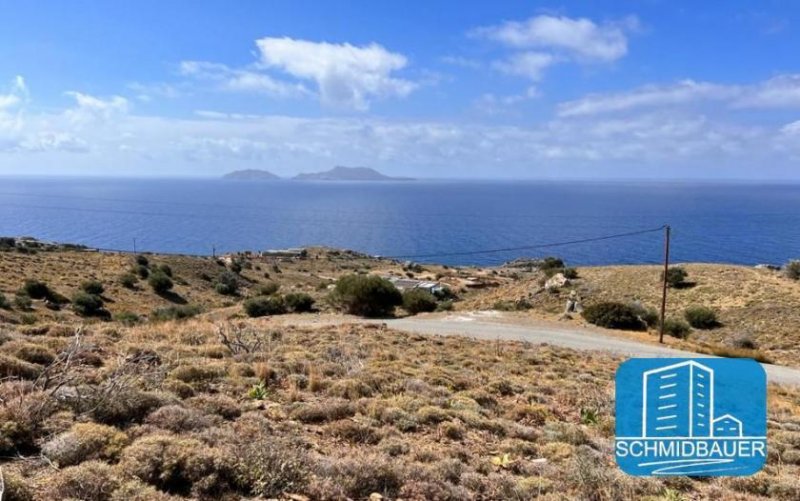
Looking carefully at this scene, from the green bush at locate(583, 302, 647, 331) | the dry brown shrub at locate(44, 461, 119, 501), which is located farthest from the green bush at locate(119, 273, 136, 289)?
the dry brown shrub at locate(44, 461, 119, 501)

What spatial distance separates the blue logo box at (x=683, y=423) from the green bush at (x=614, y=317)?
1983cm

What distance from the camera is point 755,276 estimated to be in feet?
120

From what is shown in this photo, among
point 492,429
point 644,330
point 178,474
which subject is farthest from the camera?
point 644,330

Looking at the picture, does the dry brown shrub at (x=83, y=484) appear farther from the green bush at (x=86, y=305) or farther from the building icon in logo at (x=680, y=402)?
the green bush at (x=86, y=305)

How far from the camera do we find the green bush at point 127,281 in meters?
40.8

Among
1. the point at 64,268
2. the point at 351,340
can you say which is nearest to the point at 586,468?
the point at 351,340

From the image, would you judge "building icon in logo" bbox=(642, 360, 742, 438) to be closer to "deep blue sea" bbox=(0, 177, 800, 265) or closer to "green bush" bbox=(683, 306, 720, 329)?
"green bush" bbox=(683, 306, 720, 329)

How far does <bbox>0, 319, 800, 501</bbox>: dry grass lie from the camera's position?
17.5 feet

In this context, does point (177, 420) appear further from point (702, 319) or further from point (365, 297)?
point (702, 319)

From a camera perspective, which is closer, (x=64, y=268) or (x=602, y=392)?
(x=602, y=392)

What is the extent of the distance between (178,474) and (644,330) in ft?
90.3

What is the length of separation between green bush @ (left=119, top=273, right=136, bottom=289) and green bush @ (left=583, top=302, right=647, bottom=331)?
33.4 metres

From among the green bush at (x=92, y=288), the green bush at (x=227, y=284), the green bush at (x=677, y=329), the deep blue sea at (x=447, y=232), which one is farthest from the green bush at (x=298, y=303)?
the deep blue sea at (x=447, y=232)

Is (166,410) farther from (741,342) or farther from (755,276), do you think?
(755,276)
